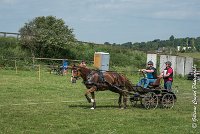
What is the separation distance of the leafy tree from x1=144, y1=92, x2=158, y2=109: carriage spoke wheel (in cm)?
3001

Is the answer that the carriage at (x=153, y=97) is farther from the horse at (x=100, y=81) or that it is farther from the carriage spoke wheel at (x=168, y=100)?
the horse at (x=100, y=81)

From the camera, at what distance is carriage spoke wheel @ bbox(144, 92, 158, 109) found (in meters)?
17.8

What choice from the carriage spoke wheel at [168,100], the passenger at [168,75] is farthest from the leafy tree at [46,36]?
the carriage spoke wheel at [168,100]

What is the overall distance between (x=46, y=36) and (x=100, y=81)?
99.5ft

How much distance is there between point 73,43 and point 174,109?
33.5 meters

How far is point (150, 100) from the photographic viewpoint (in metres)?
17.9

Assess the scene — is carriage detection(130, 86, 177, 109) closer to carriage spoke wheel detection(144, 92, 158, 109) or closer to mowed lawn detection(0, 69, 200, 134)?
carriage spoke wheel detection(144, 92, 158, 109)

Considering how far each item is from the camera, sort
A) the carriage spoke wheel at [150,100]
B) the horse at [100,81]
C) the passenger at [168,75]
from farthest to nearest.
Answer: the passenger at [168,75] → the carriage spoke wheel at [150,100] → the horse at [100,81]

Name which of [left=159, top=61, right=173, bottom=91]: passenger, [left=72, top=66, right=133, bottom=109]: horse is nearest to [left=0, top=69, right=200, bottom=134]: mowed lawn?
[left=72, top=66, right=133, bottom=109]: horse

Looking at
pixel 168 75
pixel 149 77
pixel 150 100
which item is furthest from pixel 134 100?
pixel 168 75

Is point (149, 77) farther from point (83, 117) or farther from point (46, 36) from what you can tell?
point (46, 36)

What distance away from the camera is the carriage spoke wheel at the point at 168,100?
59.5ft

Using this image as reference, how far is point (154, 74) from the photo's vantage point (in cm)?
1828

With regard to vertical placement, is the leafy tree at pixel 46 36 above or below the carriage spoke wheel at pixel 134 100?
above
